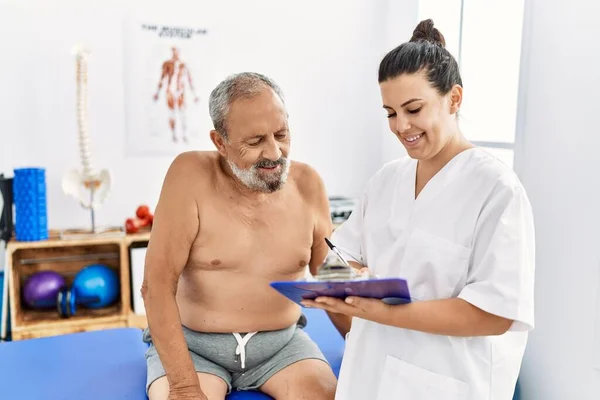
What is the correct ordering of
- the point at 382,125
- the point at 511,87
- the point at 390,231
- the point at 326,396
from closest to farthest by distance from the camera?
1. the point at 390,231
2. the point at 326,396
3. the point at 511,87
4. the point at 382,125

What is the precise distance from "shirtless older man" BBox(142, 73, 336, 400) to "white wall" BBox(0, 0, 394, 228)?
1673 millimetres

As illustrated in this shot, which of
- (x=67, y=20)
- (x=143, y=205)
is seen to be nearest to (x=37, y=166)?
(x=143, y=205)

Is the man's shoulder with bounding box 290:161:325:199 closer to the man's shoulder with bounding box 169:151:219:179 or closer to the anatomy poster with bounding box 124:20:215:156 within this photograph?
the man's shoulder with bounding box 169:151:219:179

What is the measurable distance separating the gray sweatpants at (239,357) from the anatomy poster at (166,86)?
1829 millimetres

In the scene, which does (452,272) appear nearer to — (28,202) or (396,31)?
(28,202)

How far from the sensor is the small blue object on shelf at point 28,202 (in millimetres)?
2688

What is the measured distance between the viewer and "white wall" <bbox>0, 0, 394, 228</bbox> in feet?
9.68

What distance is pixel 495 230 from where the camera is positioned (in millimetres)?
1030

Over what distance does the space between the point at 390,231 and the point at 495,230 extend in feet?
0.85

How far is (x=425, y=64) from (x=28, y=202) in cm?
226

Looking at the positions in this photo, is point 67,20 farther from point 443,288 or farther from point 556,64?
point 443,288

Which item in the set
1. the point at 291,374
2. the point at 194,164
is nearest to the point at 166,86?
the point at 194,164

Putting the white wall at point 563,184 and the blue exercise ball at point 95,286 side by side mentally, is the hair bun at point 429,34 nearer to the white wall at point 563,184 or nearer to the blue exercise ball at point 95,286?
the white wall at point 563,184

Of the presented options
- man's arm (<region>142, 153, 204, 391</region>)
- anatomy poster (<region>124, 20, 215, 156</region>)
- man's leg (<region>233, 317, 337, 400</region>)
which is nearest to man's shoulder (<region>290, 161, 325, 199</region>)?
man's arm (<region>142, 153, 204, 391</region>)
